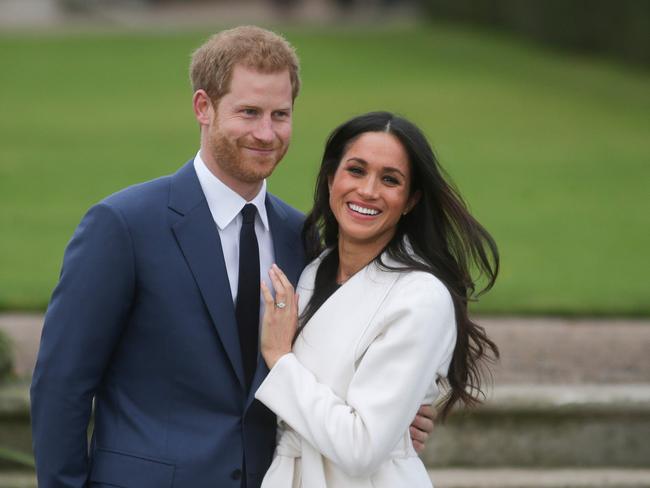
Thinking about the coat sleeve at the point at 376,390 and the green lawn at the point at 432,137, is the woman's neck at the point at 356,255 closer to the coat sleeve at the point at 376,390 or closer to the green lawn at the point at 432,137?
the coat sleeve at the point at 376,390

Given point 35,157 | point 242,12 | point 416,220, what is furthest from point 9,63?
point 416,220

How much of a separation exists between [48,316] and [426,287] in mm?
1067

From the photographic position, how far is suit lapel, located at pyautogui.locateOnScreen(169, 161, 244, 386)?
11.5 feet

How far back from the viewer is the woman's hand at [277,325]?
3.55 meters

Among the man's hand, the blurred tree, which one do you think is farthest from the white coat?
the blurred tree

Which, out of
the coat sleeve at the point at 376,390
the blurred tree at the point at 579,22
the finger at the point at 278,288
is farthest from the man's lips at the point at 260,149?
the blurred tree at the point at 579,22

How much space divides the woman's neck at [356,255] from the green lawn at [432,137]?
4289 millimetres

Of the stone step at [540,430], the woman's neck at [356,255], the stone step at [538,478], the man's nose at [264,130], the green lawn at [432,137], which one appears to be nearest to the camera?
the man's nose at [264,130]

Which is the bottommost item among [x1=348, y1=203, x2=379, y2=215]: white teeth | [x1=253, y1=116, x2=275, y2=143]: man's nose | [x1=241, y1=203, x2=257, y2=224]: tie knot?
[x1=241, y1=203, x2=257, y2=224]: tie knot

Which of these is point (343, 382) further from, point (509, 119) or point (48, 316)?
point (509, 119)

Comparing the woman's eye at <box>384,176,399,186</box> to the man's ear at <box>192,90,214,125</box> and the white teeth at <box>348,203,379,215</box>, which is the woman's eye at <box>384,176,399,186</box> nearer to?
the white teeth at <box>348,203,379,215</box>

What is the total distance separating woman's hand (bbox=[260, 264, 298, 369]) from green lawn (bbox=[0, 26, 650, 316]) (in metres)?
4.49

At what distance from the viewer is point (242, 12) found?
36.6 meters

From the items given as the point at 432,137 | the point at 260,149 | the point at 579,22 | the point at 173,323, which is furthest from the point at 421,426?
the point at 579,22
